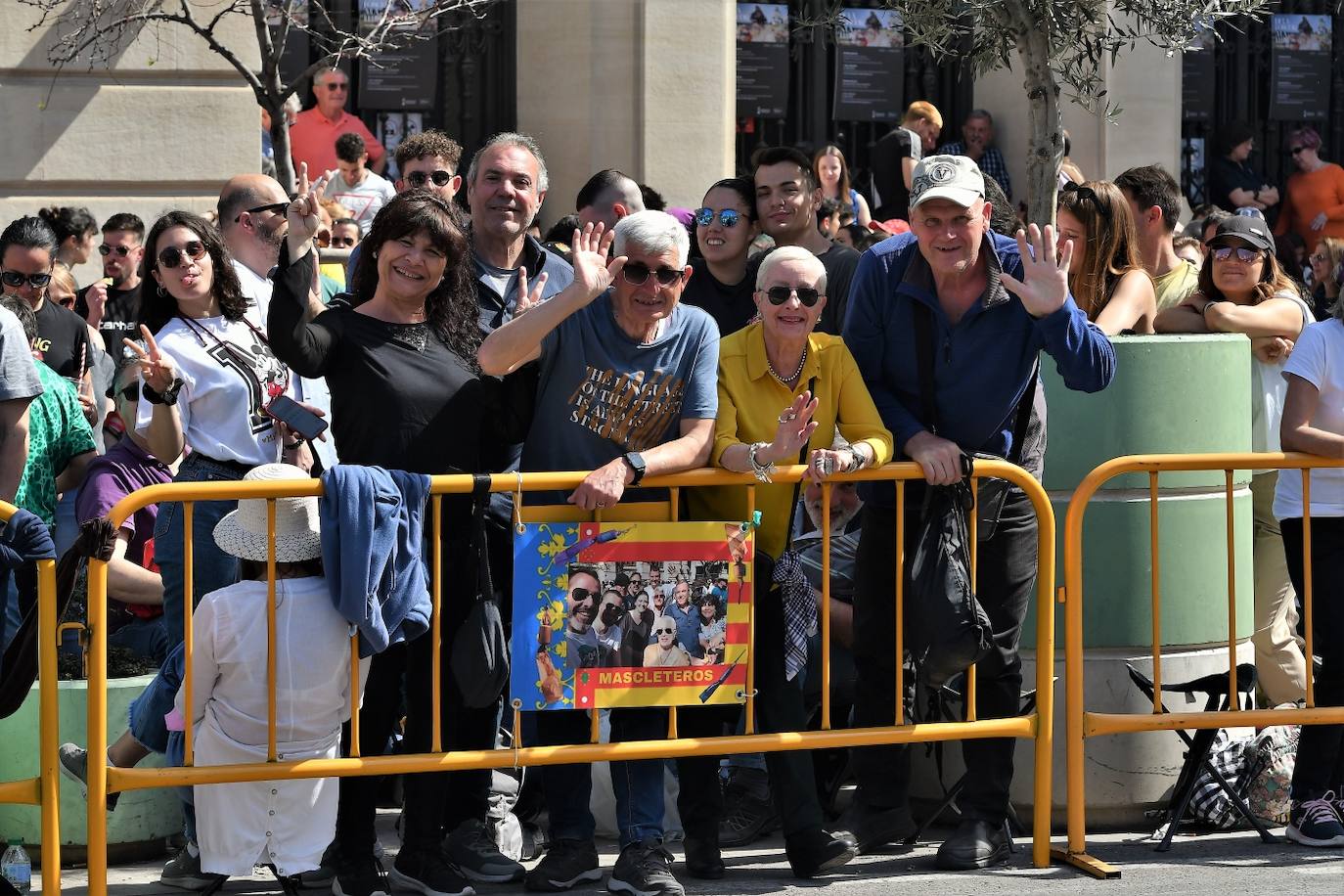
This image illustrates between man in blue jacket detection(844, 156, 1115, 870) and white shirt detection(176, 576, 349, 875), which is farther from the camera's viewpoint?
man in blue jacket detection(844, 156, 1115, 870)

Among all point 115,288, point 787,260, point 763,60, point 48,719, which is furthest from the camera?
point 763,60

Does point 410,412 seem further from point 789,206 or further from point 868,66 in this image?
point 868,66

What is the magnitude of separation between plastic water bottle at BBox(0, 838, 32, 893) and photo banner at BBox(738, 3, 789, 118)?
10.5 metres

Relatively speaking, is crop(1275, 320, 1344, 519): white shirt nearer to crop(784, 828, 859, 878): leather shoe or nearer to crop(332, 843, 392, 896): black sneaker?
crop(784, 828, 859, 878): leather shoe

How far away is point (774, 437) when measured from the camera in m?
6.13

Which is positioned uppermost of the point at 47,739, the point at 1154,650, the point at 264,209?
the point at 264,209

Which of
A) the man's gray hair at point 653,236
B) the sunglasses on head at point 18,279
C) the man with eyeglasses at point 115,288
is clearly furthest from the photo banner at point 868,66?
the man's gray hair at point 653,236

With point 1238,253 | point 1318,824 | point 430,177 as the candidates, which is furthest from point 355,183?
point 1318,824

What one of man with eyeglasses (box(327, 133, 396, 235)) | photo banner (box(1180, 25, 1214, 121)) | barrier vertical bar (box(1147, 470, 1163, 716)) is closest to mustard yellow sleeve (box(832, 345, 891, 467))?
barrier vertical bar (box(1147, 470, 1163, 716))

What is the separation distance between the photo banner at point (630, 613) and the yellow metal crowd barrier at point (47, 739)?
136cm

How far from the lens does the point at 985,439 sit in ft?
20.9

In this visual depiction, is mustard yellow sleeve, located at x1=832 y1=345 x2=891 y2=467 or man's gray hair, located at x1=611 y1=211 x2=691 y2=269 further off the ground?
man's gray hair, located at x1=611 y1=211 x2=691 y2=269

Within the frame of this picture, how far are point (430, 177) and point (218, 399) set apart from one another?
2.14 metres

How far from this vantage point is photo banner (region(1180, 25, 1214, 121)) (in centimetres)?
1661
